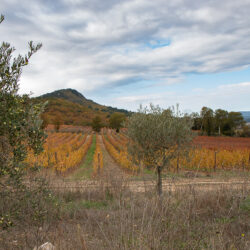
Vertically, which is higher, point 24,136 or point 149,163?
point 24,136

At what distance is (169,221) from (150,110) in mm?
5754

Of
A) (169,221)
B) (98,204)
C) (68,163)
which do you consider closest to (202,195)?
(98,204)

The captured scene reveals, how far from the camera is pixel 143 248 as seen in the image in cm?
266

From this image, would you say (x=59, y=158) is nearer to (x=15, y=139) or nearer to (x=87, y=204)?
(x=87, y=204)

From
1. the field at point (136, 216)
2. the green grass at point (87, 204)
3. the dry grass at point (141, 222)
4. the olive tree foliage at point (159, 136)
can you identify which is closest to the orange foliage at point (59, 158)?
the field at point (136, 216)

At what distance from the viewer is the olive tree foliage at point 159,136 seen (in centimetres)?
803

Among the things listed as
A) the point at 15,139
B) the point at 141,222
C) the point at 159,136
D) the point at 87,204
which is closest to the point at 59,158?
the point at 87,204

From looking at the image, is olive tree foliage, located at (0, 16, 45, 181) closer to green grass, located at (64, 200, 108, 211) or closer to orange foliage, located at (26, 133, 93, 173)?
orange foliage, located at (26, 133, 93, 173)

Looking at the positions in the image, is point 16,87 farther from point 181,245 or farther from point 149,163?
point 149,163

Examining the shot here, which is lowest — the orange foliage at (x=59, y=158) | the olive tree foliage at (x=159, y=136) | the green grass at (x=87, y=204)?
the green grass at (x=87, y=204)

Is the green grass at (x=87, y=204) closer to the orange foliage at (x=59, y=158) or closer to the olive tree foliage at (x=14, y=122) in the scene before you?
the orange foliage at (x=59, y=158)

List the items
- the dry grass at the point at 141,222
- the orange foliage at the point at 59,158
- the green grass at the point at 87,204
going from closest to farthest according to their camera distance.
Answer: the dry grass at the point at 141,222 → the orange foliage at the point at 59,158 → the green grass at the point at 87,204

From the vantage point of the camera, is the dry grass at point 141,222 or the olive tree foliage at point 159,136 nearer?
the dry grass at point 141,222

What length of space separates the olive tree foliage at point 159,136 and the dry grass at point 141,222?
1457mm
